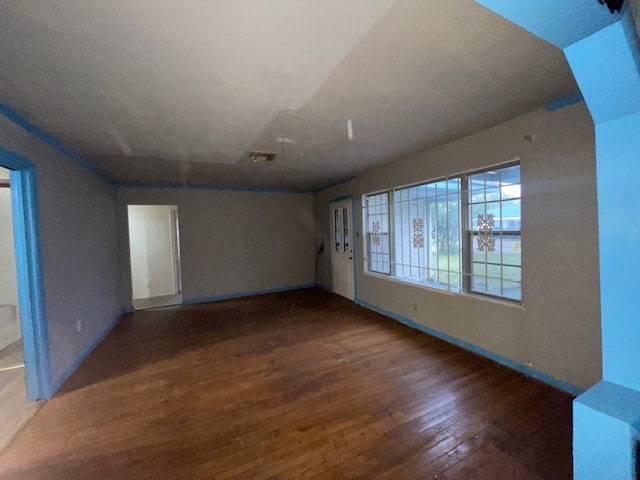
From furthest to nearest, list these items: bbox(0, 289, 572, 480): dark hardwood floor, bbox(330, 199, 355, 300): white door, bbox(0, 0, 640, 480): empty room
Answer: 1. bbox(330, 199, 355, 300): white door
2. bbox(0, 289, 572, 480): dark hardwood floor
3. bbox(0, 0, 640, 480): empty room

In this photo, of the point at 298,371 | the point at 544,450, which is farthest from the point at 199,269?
the point at 544,450

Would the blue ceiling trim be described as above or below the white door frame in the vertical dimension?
above

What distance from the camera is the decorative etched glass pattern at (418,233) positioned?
3607 mm

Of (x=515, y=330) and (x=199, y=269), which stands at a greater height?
(x=199, y=269)

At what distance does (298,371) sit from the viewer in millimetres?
2627

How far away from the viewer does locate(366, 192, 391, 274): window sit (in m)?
4.34

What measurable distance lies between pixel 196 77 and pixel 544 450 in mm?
3102

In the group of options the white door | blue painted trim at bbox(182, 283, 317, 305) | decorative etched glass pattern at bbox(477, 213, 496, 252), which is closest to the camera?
decorative etched glass pattern at bbox(477, 213, 496, 252)

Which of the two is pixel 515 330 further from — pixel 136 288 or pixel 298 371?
pixel 136 288

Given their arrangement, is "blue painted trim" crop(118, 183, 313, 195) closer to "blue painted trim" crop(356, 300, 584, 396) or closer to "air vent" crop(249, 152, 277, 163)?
Answer: "air vent" crop(249, 152, 277, 163)

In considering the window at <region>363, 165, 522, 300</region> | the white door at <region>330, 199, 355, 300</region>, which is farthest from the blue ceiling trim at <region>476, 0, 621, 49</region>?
the white door at <region>330, 199, 355, 300</region>

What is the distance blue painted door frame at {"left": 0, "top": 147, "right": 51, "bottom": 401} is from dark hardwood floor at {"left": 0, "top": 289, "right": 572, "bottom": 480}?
26 centimetres

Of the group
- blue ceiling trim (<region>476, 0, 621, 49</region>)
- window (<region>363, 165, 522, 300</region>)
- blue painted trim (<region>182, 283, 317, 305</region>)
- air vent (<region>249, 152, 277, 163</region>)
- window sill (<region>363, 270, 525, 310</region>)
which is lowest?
blue painted trim (<region>182, 283, 317, 305</region>)

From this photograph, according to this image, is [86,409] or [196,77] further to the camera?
[86,409]
